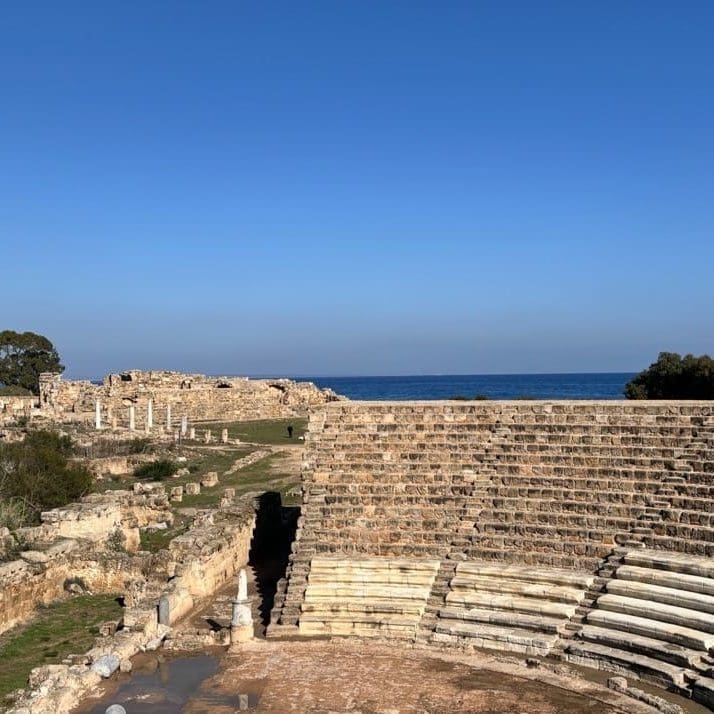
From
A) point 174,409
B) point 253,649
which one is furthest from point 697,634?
point 174,409

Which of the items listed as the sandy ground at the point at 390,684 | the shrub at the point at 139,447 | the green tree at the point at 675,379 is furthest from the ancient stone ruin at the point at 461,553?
the green tree at the point at 675,379

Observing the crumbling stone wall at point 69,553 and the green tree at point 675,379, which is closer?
the crumbling stone wall at point 69,553

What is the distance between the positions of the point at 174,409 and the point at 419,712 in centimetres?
4185

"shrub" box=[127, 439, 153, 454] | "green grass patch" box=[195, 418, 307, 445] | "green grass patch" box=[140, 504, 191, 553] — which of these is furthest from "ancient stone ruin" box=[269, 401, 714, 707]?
"green grass patch" box=[195, 418, 307, 445]

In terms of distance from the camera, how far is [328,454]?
17.2 m

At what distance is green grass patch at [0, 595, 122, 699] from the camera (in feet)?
38.6

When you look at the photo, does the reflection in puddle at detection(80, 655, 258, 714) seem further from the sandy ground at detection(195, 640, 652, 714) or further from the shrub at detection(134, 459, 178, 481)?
the shrub at detection(134, 459, 178, 481)

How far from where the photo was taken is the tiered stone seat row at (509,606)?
41.2 ft

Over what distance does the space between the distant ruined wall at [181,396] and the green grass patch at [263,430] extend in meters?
2.43

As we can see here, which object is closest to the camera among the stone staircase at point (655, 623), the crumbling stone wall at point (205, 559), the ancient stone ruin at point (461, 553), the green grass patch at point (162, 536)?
the stone staircase at point (655, 623)

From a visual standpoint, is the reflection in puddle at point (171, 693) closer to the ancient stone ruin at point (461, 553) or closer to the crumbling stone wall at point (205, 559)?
Answer: the ancient stone ruin at point (461, 553)

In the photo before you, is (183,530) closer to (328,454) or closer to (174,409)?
(328,454)

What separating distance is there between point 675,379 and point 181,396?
30.8 metres

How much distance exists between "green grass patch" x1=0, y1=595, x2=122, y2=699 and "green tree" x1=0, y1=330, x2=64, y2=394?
2183 inches
